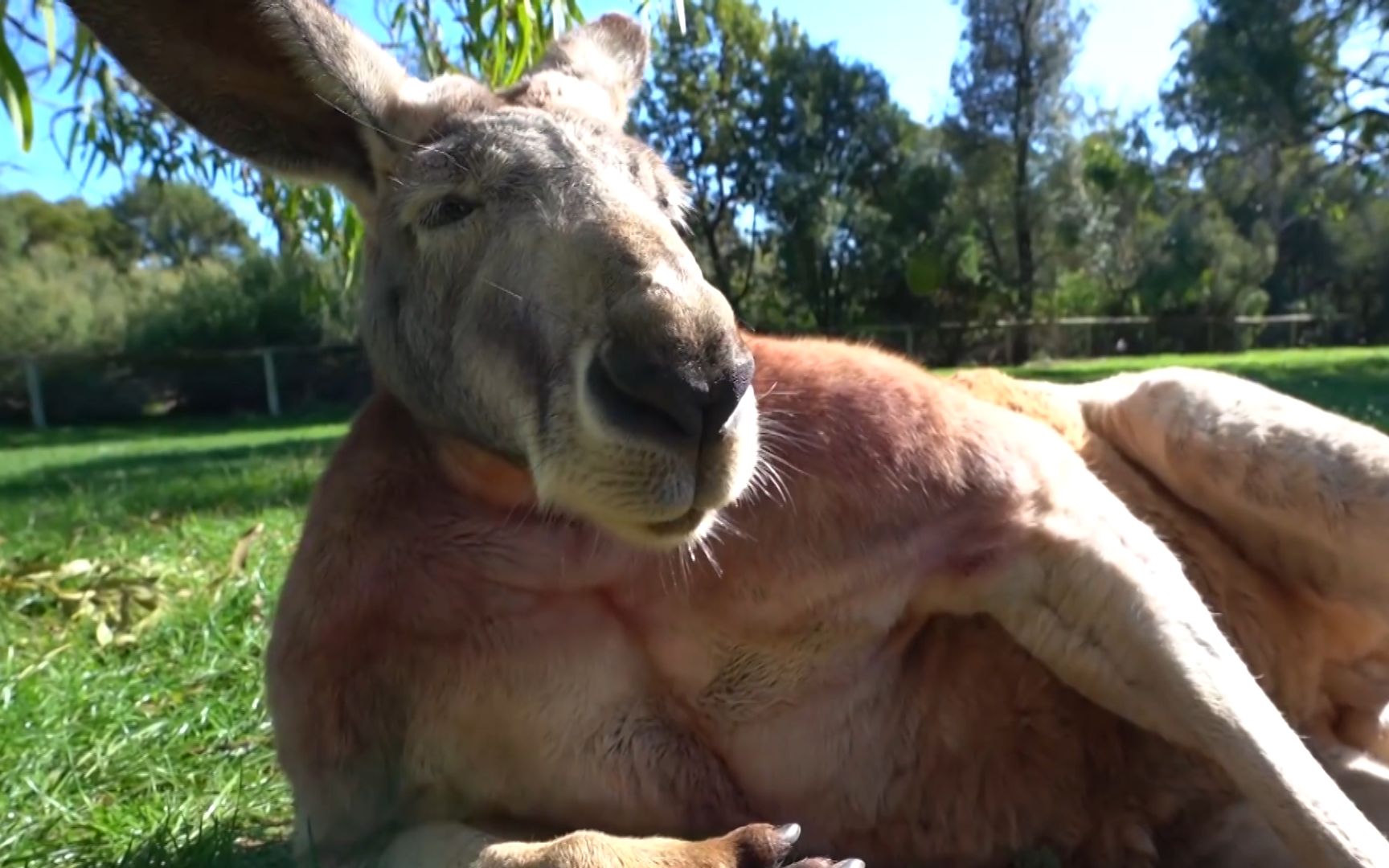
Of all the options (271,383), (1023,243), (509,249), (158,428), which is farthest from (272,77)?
(1023,243)

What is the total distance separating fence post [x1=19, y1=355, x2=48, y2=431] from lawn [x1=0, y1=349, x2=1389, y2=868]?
2325 cm

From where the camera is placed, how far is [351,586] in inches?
79.1

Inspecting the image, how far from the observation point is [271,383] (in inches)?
1123

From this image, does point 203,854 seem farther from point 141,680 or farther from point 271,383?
point 271,383

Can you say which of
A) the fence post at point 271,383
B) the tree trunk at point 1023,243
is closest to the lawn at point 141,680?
the fence post at point 271,383

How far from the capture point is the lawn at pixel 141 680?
2.57 m

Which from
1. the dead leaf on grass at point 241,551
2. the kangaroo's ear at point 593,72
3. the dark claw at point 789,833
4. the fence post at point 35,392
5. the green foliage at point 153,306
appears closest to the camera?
the dark claw at point 789,833

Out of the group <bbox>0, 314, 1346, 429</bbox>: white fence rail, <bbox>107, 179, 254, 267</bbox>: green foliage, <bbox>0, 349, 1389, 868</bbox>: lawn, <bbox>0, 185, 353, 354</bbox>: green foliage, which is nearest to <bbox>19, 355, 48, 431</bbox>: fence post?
→ <bbox>0, 314, 1346, 429</bbox>: white fence rail

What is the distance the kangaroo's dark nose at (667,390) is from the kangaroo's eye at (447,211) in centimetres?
64

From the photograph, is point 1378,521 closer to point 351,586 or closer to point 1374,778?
point 1374,778

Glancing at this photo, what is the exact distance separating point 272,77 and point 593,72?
0.81m

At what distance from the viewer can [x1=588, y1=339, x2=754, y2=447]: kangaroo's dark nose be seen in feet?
5.32

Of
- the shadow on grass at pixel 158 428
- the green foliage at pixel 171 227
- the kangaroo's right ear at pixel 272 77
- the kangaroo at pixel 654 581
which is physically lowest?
the shadow on grass at pixel 158 428

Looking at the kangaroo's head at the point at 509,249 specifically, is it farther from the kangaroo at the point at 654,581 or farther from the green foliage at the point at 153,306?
the green foliage at the point at 153,306
